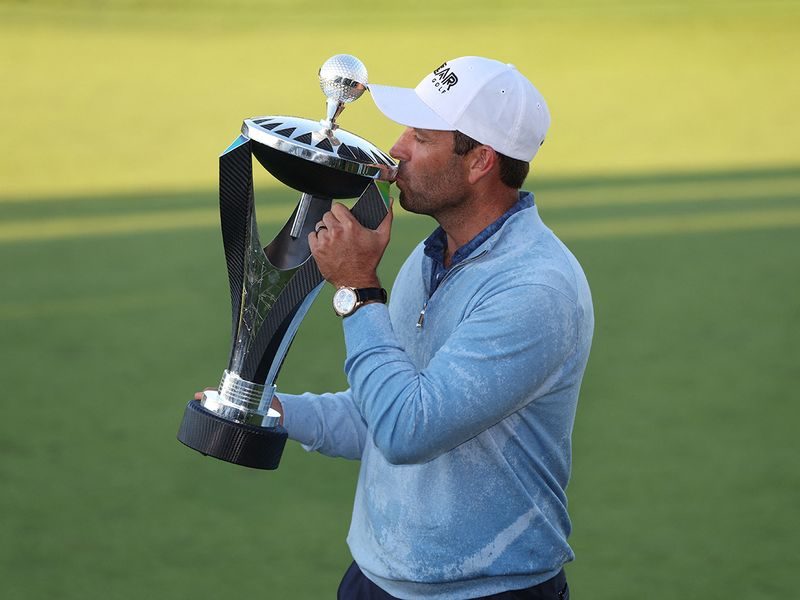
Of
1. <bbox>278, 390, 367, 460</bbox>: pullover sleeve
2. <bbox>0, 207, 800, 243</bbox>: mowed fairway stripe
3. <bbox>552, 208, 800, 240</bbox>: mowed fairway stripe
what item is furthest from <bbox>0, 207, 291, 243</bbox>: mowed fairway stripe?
<bbox>278, 390, 367, 460</bbox>: pullover sleeve

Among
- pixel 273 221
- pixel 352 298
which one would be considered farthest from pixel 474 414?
pixel 273 221

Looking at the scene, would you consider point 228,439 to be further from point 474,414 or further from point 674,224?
point 674,224

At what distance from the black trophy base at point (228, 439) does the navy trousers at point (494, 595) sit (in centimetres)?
32

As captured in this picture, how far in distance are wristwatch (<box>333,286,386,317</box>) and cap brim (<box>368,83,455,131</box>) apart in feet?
1.01

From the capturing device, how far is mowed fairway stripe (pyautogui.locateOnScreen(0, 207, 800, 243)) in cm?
673

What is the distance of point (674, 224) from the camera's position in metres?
6.94

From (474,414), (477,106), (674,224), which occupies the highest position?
(477,106)

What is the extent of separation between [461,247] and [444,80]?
0.28m

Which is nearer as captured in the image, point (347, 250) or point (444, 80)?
point (347, 250)

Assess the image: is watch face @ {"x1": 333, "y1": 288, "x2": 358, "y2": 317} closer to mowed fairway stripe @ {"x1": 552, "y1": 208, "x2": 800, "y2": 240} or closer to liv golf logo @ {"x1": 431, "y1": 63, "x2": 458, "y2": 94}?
liv golf logo @ {"x1": 431, "y1": 63, "x2": 458, "y2": 94}

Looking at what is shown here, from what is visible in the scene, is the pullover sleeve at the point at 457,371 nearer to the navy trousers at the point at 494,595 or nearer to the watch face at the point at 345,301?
the watch face at the point at 345,301

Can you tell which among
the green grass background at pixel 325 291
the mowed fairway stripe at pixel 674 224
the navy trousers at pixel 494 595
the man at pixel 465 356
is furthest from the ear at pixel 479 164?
the mowed fairway stripe at pixel 674 224

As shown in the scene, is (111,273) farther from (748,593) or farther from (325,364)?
(748,593)

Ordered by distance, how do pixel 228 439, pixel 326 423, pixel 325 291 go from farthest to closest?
pixel 325 291 → pixel 326 423 → pixel 228 439
